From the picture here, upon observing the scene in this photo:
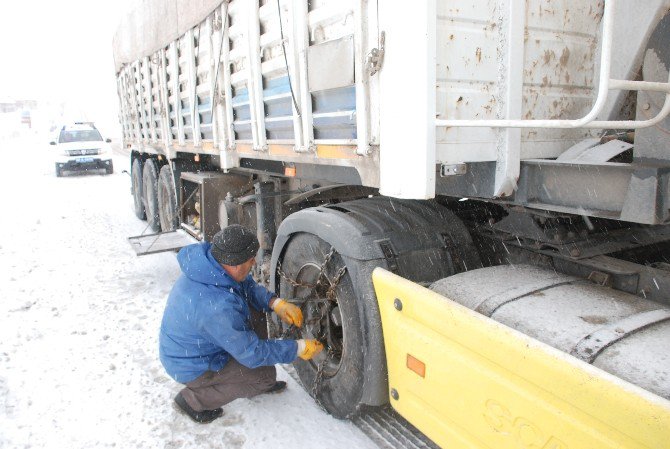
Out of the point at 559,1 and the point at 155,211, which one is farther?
the point at 155,211

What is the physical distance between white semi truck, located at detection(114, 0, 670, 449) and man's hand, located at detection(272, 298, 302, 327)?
6 cm

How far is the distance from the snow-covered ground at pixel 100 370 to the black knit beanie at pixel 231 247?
962 mm

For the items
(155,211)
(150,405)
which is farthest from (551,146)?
(155,211)

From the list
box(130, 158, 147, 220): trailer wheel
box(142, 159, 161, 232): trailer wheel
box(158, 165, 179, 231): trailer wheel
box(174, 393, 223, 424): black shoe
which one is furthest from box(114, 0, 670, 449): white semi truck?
box(130, 158, 147, 220): trailer wheel

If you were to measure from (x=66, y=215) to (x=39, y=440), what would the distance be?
7.83m

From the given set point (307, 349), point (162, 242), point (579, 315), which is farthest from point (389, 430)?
point (162, 242)

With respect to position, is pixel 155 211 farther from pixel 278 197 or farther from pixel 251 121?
pixel 251 121

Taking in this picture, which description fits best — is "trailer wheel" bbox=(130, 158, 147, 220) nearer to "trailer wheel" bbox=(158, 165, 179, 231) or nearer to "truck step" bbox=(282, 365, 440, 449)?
"trailer wheel" bbox=(158, 165, 179, 231)

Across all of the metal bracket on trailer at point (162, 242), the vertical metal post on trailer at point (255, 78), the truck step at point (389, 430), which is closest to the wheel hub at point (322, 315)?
the truck step at point (389, 430)

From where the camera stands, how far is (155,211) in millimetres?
7508

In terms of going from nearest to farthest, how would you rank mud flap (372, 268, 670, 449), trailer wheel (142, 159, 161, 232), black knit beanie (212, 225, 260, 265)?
mud flap (372, 268, 670, 449) < black knit beanie (212, 225, 260, 265) < trailer wheel (142, 159, 161, 232)

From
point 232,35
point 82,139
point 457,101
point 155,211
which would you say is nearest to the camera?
point 457,101

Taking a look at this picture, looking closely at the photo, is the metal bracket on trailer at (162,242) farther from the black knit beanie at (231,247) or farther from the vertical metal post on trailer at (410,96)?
the vertical metal post on trailer at (410,96)

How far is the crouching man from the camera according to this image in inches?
Result: 105
